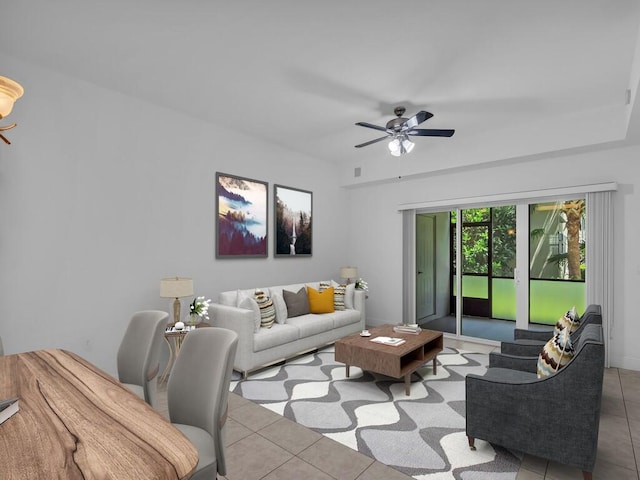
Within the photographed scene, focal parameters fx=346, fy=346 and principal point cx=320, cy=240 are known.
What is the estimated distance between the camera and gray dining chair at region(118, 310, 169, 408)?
214 centimetres

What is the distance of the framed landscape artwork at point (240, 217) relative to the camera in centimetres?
459

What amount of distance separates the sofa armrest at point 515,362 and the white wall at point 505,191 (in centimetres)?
227

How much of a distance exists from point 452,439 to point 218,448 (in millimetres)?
1858

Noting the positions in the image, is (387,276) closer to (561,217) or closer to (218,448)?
(561,217)

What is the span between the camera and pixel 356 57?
117 inches

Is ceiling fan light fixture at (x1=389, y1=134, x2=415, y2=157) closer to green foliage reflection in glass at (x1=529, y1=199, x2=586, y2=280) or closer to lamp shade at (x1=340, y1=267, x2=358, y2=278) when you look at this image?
green foliage reflection in glass at (x1=529, y1=199, x2=586, y2=280)

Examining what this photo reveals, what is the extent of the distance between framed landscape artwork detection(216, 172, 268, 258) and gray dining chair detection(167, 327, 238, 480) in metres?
2.91

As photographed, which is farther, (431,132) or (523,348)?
(431,132)

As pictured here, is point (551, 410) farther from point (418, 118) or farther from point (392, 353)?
point (418, 118)

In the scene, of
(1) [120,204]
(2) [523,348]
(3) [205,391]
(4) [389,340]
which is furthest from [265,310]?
(2) [523,348]

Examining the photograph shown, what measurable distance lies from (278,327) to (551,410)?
287 cm

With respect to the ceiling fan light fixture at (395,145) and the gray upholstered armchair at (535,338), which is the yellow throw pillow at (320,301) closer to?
the ceiling fan light fixture at (395,145)

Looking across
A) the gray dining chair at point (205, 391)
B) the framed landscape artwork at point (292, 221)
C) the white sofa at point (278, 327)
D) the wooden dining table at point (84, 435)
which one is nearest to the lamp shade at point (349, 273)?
the white sofa at point (278, 327)

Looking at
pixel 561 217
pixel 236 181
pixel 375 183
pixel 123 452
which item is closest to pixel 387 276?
pixel 375 183
